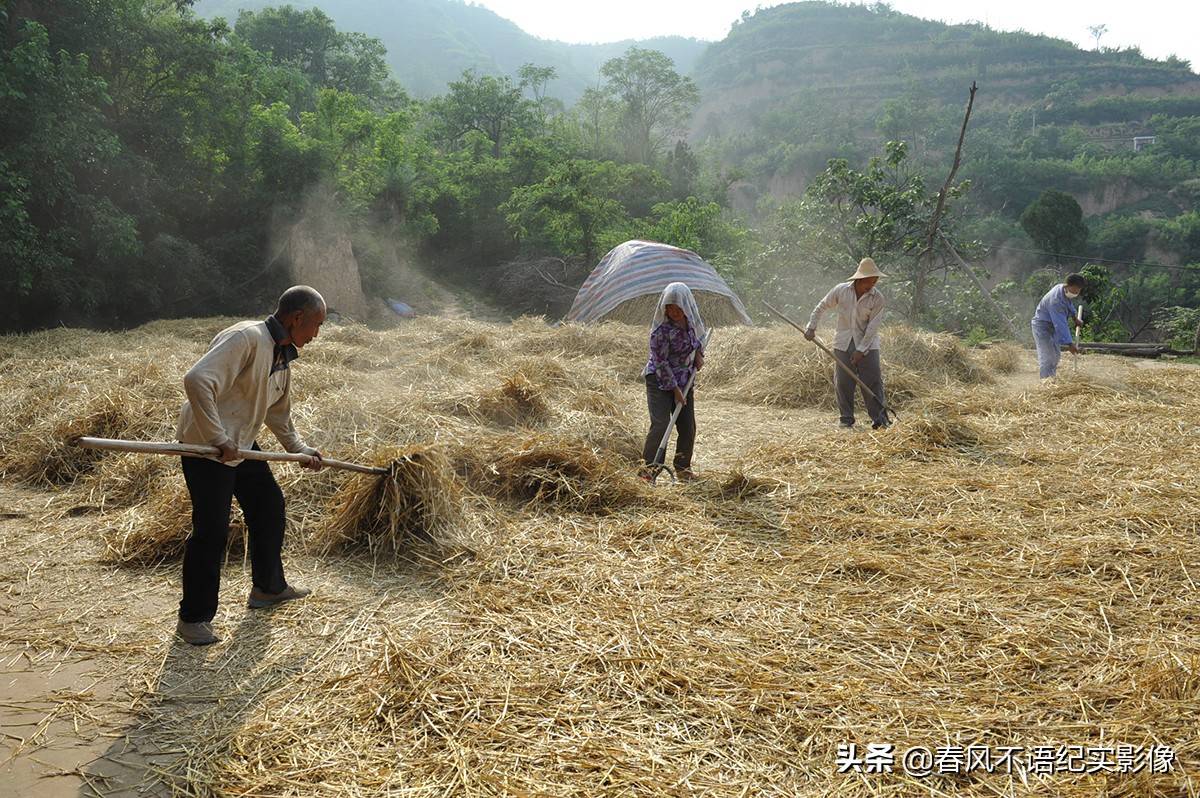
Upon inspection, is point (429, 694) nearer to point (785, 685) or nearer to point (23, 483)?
point (785, 685)

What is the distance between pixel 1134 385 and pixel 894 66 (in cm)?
8809

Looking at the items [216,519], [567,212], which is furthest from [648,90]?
[216,519]

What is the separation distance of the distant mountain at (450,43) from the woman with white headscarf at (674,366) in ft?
293

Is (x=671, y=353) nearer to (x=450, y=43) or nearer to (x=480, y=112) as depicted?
(x=480, y=112)

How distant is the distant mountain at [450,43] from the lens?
99.0 meters

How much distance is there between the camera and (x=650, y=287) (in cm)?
1238

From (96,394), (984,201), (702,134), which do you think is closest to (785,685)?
(96,394)

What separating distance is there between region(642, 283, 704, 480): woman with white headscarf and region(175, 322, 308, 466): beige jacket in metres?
2.53

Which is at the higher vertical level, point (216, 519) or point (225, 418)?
point (225, 418)

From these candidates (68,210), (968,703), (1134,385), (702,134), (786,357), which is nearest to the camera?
(968,703)

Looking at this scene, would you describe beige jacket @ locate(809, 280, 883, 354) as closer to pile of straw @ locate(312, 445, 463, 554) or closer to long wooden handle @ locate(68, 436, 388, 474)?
pile of straw @ locate(312, 445, 463, 554)

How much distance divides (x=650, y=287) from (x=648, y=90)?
3765 cm

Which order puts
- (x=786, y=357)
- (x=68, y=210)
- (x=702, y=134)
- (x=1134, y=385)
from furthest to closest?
(x=702, y=134) → (x=68, y=210) → (x=786, y=357) → (x=1134, y=385)

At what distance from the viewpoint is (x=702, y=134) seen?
82.7 m
